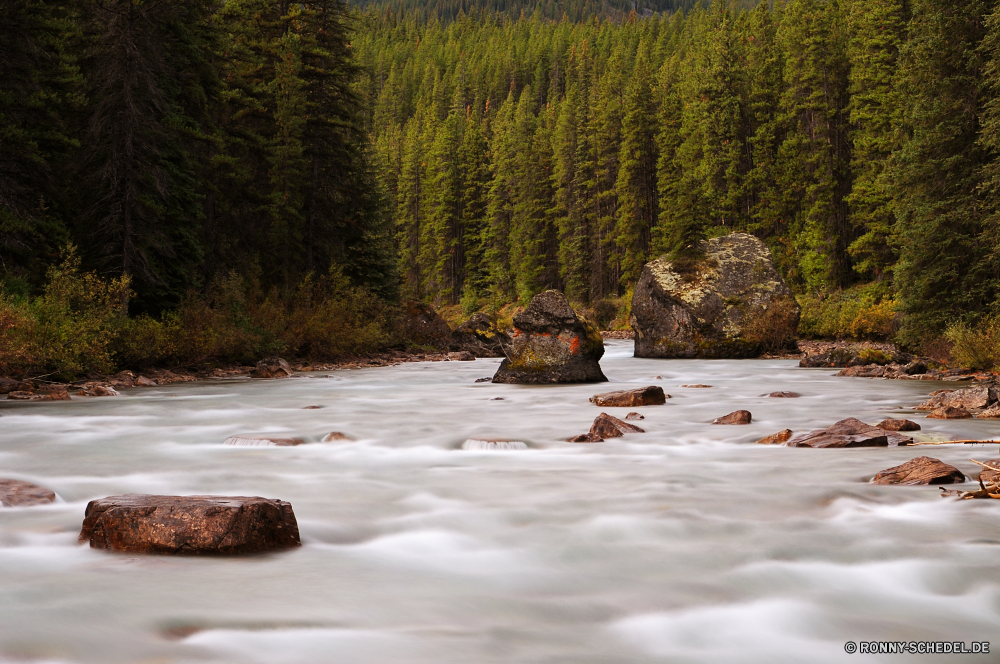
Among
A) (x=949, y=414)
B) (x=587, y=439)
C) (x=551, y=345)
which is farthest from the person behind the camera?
(x=551, y=345)

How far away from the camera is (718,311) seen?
28.9m

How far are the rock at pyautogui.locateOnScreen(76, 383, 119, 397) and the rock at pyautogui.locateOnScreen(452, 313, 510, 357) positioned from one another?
2125 centimetres

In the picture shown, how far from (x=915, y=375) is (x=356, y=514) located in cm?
1719

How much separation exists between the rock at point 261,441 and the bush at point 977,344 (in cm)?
1567

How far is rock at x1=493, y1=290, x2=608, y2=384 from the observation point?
1811cm

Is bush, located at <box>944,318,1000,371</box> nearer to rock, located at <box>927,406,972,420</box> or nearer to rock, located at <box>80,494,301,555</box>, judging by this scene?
rock, located at <box>927,406,972,420</box>

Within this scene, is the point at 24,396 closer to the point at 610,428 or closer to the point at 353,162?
the point at 610,428

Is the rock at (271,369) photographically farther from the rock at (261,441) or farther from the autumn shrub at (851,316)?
the autumn shrub at (851,316)

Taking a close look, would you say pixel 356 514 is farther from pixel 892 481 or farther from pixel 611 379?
pixel 611 379

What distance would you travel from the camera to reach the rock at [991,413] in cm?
1124

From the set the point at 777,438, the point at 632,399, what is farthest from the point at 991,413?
the point at 632,399

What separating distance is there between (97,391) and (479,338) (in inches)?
902

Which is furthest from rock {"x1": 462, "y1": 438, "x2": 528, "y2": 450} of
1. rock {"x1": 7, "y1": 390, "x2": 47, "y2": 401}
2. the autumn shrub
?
the autumn shrub

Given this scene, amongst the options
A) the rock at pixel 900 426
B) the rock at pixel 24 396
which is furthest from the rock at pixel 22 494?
the rock at pixel 900 426
